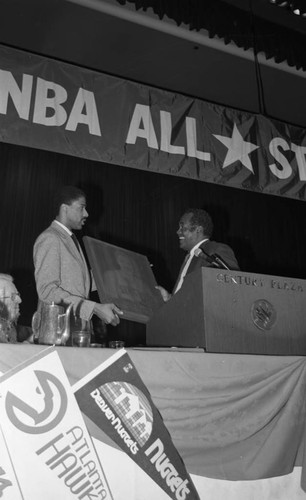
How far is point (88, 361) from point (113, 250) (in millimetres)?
712

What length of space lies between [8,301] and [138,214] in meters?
3.06

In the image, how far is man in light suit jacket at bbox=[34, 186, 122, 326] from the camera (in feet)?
5.74

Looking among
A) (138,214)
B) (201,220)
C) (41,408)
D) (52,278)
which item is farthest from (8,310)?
(138,214)

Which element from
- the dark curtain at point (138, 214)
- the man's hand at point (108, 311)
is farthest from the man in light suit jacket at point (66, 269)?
the dark curtain at point (138, 214)

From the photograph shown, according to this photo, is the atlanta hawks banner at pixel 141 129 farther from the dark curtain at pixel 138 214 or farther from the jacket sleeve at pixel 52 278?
the dark curtain at pixel 138 214

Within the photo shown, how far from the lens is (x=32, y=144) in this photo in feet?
9.35

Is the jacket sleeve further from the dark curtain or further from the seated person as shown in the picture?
the dark curtain

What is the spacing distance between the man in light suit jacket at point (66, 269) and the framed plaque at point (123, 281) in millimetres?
54

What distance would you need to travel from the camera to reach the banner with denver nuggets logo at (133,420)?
1172 millimetres

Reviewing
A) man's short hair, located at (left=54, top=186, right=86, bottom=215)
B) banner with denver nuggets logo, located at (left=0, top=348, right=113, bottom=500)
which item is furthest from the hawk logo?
man's short hair, located at (left=54, top=186, right=86, bottom=215)

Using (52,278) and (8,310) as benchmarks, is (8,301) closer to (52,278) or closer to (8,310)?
(8,310)

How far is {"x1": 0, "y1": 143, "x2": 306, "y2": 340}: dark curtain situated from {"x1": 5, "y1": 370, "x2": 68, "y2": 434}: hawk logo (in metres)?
2.85

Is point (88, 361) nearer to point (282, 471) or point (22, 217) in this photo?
point (282, 471)

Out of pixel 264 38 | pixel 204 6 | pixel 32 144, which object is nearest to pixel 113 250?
pixel 32 144
